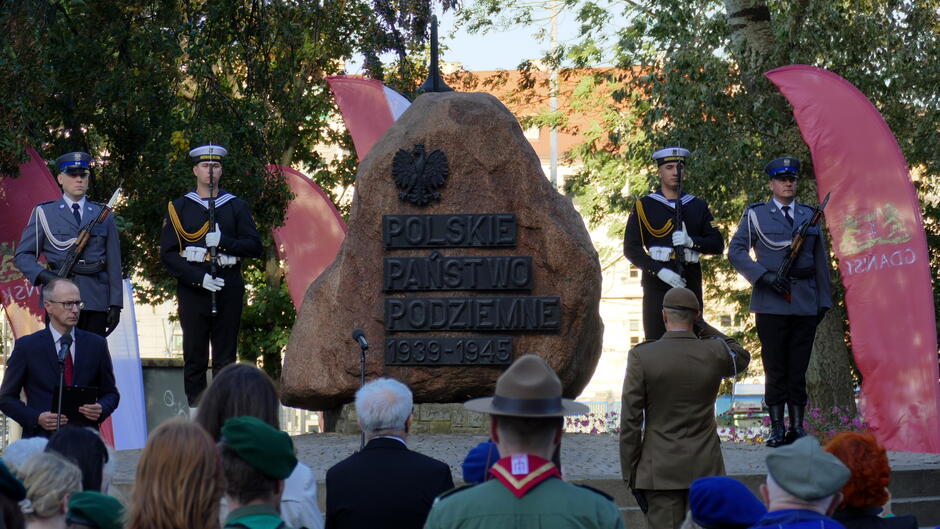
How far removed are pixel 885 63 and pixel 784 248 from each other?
881 cm

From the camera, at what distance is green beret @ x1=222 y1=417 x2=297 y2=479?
3.46 m

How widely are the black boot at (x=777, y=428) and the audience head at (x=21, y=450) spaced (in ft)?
19.2

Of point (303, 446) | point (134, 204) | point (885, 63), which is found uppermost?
point (885, 63)

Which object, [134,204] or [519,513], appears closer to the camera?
[519,513]

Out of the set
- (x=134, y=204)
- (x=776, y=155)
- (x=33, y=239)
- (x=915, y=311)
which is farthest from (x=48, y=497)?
(x=776, y=155)

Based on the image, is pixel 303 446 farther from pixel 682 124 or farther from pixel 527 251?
pixel 682 124

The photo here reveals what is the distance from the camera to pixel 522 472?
338cm

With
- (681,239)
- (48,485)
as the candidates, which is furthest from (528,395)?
(681,239)

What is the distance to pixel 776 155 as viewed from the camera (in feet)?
56.4

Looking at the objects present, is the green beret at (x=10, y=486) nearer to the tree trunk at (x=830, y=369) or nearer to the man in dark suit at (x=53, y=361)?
the man in dark suit at (x=53, y=361)

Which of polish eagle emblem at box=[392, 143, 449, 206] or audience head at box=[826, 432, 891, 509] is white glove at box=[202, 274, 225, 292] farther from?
audience head at box=[826, 432, 891, 509]

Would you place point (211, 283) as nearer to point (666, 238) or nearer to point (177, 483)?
point (666, 238)

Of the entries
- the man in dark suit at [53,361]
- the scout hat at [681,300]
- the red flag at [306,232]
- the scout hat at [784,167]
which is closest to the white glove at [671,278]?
the scout hat at [784,167]

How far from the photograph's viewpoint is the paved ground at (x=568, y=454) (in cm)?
851
